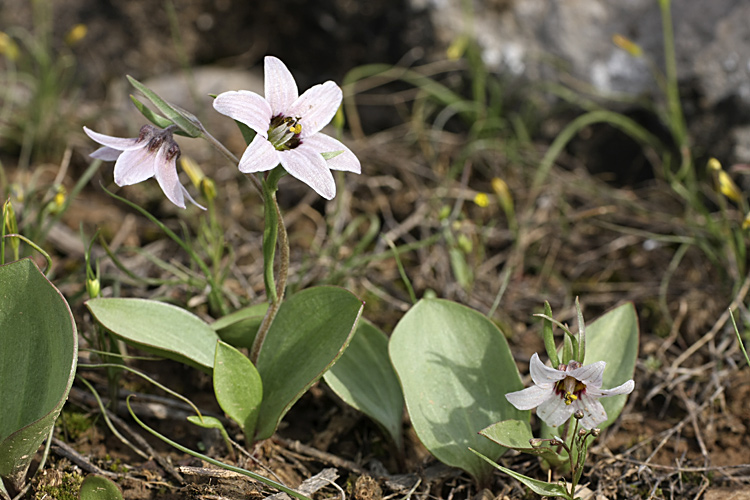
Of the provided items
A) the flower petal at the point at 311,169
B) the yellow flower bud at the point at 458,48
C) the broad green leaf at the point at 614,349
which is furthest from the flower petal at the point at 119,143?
the yellow flower bud at the point at 458,48

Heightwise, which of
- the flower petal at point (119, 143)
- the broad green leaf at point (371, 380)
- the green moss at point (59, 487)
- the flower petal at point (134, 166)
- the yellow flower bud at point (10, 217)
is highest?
the flower petal at point (119, 143)

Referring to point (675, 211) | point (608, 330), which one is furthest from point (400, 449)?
point (675, 211)

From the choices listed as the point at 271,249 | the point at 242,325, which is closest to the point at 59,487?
the point at 242,325

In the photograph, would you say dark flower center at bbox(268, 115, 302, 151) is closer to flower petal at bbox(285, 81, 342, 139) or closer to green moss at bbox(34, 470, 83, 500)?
flower petal at bbox(285, 81, 342, 139)

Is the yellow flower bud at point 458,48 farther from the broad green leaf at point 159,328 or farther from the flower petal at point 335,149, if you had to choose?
the broad green leaf at point 159,328

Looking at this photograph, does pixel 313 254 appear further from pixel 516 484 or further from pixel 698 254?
pixel 698 254

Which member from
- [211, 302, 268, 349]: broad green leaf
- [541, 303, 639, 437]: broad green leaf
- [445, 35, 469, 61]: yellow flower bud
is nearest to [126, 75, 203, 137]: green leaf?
[211, 302, 268, 349]: broad green leaf

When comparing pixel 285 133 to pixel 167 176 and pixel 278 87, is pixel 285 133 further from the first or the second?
pixel 167 176
